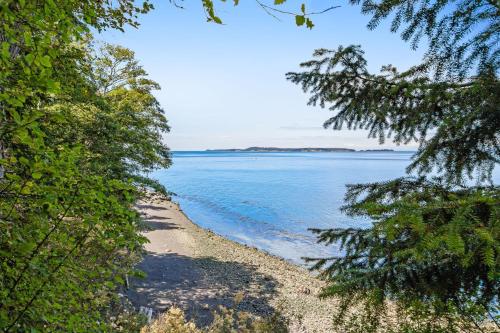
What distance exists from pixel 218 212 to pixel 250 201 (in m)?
7.66

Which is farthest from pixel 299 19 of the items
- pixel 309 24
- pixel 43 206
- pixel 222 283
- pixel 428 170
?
pixel 222 283

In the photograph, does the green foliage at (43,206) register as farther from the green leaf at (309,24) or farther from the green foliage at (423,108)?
the green foliage at (423,108)

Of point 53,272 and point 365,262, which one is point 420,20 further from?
point 53,272

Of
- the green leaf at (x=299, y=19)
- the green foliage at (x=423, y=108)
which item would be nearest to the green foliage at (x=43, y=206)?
the green leaf at (x=299, y=19)

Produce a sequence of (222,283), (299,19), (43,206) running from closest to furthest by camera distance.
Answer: (299,19), (43,206), (222,283)

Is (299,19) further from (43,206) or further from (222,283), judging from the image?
(222,283)

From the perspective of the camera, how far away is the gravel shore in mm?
12148

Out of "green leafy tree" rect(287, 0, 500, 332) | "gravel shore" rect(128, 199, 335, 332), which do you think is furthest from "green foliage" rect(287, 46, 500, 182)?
"gravel shore" rect(128, 199, 335, 332)

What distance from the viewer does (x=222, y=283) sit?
15.4 meters

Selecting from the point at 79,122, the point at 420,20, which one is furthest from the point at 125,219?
the point at 79,122

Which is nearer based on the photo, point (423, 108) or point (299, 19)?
point (299, 19)

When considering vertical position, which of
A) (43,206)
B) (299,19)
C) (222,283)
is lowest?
(222,283)

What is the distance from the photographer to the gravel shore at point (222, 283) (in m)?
12.1

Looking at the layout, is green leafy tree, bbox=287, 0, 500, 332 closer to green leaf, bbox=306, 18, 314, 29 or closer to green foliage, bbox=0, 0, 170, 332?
green leaf, bbox=306, 18, 314, 29
